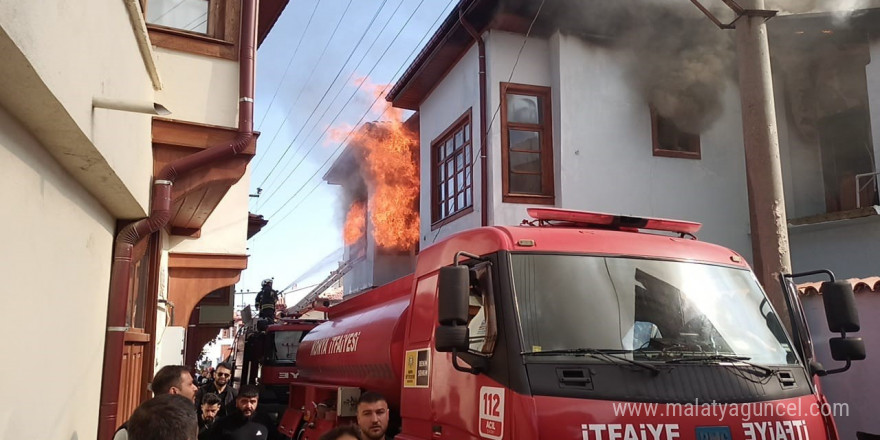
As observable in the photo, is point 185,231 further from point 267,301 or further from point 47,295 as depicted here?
point 47,295

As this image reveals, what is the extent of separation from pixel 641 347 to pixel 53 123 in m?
3.55

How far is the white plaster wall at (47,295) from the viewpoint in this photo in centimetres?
354

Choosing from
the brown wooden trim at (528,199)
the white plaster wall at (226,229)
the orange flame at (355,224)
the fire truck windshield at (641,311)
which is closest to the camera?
the fire truck windshield at (641,311)

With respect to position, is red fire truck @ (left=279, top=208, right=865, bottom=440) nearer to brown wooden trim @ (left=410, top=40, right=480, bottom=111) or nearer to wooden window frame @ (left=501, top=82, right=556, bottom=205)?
wooden window frame @ (left=501, top=82, right=556, bottom=205)

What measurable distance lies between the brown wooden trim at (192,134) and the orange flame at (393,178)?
10.8 metres

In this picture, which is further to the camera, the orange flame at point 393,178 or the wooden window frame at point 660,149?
the orange flame at point 393,178

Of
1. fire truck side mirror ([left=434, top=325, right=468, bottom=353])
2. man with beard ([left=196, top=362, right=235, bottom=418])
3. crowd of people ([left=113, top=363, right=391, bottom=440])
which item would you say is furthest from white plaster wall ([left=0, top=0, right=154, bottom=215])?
man with beard ([left=196, top=362, right=235, bottom=418])

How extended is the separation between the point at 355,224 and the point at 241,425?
1751 centimetres

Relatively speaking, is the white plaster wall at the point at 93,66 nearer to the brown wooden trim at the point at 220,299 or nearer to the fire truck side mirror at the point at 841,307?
the fire truck side mirror at the point at 841,307

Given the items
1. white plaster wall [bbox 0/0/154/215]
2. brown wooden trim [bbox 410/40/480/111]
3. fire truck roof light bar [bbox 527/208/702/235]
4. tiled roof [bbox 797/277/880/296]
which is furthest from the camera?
brown wooden trim [bbox 410/40/480/111]

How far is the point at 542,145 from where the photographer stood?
12930mm

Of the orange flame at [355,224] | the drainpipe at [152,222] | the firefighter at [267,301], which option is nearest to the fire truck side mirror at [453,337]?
the drainpipe at [152,222]

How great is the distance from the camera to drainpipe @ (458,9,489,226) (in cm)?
1257

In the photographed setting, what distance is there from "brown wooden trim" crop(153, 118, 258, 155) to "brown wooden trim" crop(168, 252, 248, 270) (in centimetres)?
419
